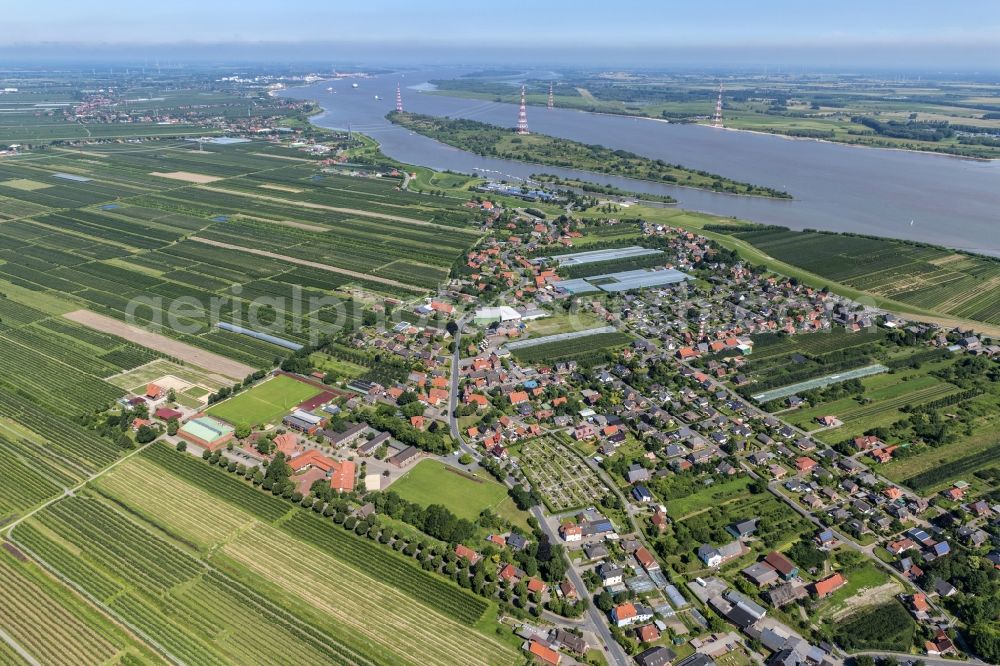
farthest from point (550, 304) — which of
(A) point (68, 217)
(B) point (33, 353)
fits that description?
(A) point (68, 217)

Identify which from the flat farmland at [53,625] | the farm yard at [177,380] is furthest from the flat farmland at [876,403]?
the farm yard at [177,380]

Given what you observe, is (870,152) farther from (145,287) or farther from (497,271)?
(145,287)

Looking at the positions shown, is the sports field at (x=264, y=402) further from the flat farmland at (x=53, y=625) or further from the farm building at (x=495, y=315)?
the farm building at (x=495, y=315)

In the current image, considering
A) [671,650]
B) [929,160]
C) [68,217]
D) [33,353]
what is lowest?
[671,650]

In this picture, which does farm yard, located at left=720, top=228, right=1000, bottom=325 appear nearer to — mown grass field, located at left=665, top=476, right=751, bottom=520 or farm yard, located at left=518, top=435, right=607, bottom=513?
mown grass field, located at left=665, top=476, right=751, bottom=520

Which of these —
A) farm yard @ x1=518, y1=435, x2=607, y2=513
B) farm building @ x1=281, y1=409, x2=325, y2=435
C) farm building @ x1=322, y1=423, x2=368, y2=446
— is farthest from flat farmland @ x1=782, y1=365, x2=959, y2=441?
farm building @ x1=281, y1=409, x2=325, y2=435

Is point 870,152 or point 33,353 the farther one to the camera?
point 870,152

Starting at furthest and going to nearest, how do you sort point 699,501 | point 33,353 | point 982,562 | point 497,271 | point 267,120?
point 267,120 → point 497,271 → point 33,353 → point 699,501 → point 982,562
